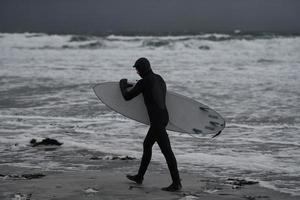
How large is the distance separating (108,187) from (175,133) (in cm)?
451

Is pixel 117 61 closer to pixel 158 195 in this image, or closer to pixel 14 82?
pixel 14 82

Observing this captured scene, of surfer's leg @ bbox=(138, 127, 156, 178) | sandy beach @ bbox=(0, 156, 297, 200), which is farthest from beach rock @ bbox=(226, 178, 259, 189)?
surfer's leg @ bbox=(138, 127, 156, 178)

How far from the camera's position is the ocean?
8312 millimetres

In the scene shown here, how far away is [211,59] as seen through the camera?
101 feet

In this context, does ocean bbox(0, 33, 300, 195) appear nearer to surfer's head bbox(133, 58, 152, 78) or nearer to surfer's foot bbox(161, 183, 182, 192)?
surfer's foot bbox(161, 183, 182, 192)

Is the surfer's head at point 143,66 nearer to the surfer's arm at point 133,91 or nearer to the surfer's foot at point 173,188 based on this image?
the surfer's arm at point 133,91

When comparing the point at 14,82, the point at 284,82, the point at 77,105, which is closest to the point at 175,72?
the point at 284,82

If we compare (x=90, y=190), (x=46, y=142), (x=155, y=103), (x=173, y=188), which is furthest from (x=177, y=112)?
(x=46, y=142)

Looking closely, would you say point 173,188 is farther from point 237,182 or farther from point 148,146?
point 237,182

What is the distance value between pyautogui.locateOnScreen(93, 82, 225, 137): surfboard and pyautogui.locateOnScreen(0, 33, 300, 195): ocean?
0.70m

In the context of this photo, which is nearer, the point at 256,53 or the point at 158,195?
the point at 158,195

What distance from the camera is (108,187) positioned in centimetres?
638

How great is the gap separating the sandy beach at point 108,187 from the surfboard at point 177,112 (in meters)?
0.64

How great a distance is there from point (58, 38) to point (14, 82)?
2613 cm
